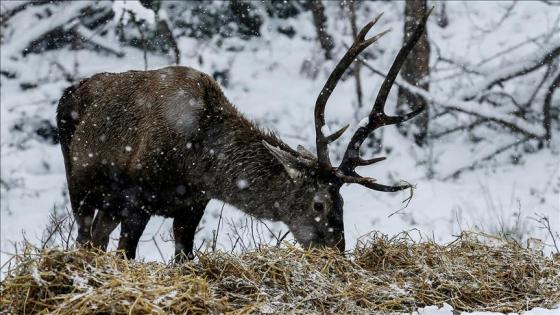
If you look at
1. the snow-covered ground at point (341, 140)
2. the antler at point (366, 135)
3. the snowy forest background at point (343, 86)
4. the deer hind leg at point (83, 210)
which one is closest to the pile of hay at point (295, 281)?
the antler at point (366, 135)

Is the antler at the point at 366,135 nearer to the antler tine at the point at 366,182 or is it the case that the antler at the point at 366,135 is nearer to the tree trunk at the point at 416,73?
the antler tine at the point at 366,182

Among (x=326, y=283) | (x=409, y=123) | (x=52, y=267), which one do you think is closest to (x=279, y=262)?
(x=326, y=283)

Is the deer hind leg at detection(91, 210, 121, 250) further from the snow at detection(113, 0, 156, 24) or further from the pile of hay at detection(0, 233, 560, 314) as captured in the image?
the snow at detection(113, 0, 156, 24)

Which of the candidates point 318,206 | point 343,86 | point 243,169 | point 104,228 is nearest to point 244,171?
point 243,169

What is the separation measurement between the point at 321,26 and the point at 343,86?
1.06 metres

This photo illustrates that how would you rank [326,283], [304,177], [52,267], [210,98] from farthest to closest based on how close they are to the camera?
[210,98] < [304,177] < [326,283] < [52,267]

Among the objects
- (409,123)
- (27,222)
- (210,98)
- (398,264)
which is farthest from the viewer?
(409,123)

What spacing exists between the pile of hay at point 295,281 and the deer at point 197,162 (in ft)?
2.56

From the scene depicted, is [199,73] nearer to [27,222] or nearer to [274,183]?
[274,183]

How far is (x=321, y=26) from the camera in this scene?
39.6 ft

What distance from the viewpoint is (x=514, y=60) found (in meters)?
11.0

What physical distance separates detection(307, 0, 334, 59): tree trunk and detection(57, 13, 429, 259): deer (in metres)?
→ 6.40

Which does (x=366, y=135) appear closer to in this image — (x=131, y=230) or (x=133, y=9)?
(x=131, y=230)

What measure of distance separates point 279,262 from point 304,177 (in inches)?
54.9
